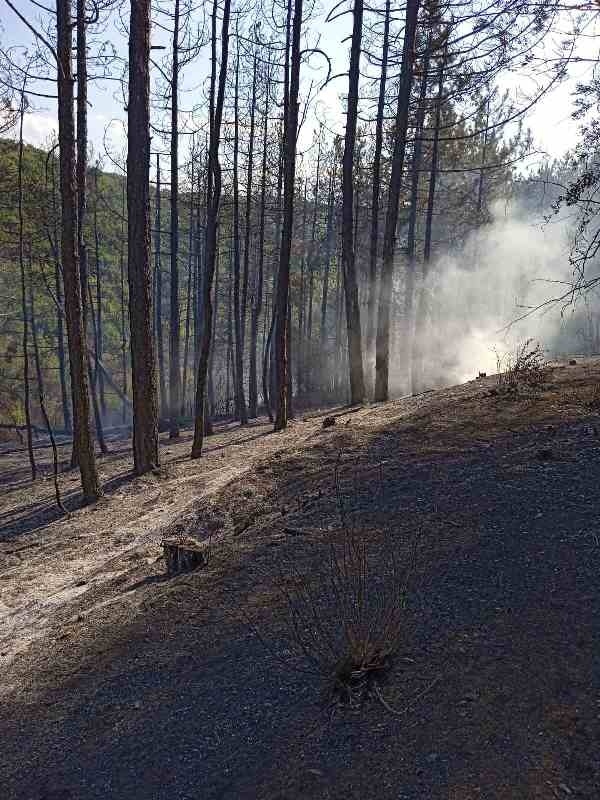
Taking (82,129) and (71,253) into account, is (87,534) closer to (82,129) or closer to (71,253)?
(71,253)

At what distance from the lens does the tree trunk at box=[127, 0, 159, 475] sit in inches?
451

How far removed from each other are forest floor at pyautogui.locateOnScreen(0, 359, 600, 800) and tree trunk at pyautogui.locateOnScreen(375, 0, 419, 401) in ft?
24.2

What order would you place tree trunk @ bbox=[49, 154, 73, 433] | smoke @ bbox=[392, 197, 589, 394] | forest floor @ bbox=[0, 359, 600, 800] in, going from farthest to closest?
smoke @ bbox=[392, 197, 589, 394], tree trunk @ bbox=[49, 154, 73, 433], forest floor @ bbox=[0, 359, 600, 800]

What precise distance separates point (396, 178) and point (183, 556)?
1243cm

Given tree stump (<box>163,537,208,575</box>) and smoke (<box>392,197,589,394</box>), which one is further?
smoke (<box>392,197,589,394</box>)

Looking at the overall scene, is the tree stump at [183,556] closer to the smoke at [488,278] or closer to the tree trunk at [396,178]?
the tree trunk at [396,178]

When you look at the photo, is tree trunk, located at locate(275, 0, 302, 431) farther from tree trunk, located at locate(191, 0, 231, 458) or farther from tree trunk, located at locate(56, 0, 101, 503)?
tree trunk, located at locate(56, 0, 101, 503)

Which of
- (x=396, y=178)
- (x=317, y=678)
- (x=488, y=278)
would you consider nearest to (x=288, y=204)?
(x=396, y=178)

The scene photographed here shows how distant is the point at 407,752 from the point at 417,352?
869 inches

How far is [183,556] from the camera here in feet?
23.5

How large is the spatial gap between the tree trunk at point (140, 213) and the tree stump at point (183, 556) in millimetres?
5605

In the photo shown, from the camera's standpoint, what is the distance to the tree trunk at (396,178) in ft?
51.2

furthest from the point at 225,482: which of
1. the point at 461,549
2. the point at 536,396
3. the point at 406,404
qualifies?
the point at 461,549

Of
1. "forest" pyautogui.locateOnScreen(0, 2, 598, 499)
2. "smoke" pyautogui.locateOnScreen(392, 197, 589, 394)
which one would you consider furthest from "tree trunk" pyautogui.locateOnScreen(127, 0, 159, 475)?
"smoke" pyautogui.locateOnScreen(392, 197, 589, 394)
